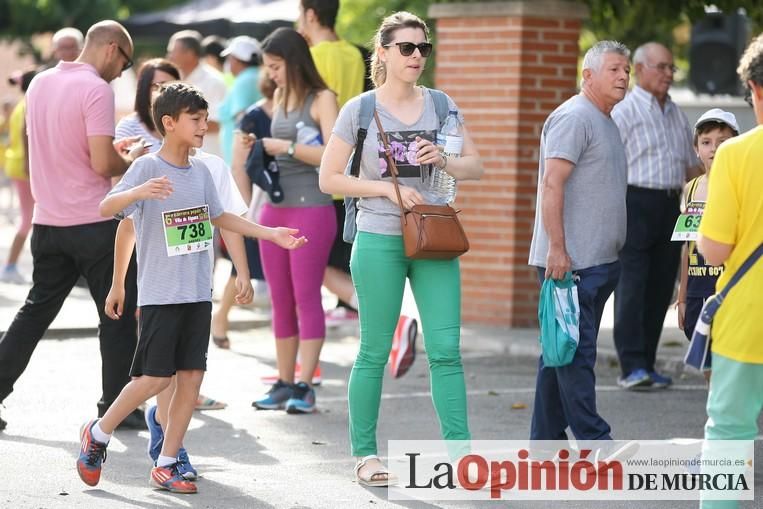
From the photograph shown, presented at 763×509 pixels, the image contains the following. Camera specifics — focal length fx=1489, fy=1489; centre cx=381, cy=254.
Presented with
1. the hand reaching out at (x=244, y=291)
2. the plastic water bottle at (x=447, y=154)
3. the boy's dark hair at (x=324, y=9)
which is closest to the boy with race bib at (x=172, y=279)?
the hand reaching out at (x=244, y=291)

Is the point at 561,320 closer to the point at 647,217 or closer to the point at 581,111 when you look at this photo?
the point at 581,111

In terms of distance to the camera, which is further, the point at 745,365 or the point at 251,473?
the point at 251,473

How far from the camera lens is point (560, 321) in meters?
6.50

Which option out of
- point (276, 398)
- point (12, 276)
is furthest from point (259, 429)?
point (12, 276)

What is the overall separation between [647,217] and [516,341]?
1795 mm

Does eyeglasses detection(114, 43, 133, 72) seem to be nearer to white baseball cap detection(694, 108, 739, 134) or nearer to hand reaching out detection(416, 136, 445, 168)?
hand reaching out detection(416, 136, 445, 168)

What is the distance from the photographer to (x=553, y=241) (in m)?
6.54

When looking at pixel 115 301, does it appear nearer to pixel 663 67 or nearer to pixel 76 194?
pixel 76 194

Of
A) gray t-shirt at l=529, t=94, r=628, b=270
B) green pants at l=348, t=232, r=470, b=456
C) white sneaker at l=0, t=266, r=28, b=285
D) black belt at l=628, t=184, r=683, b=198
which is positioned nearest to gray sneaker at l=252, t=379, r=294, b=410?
green pants at l=348, t=232, r=470, b=456

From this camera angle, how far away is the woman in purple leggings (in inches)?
313

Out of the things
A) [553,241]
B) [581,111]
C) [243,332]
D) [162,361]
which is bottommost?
[243,332]

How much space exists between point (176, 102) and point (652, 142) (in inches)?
149

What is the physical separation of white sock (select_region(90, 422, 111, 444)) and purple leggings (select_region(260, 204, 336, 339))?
83.6 inches

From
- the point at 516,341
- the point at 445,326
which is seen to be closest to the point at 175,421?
the point at 445,326
